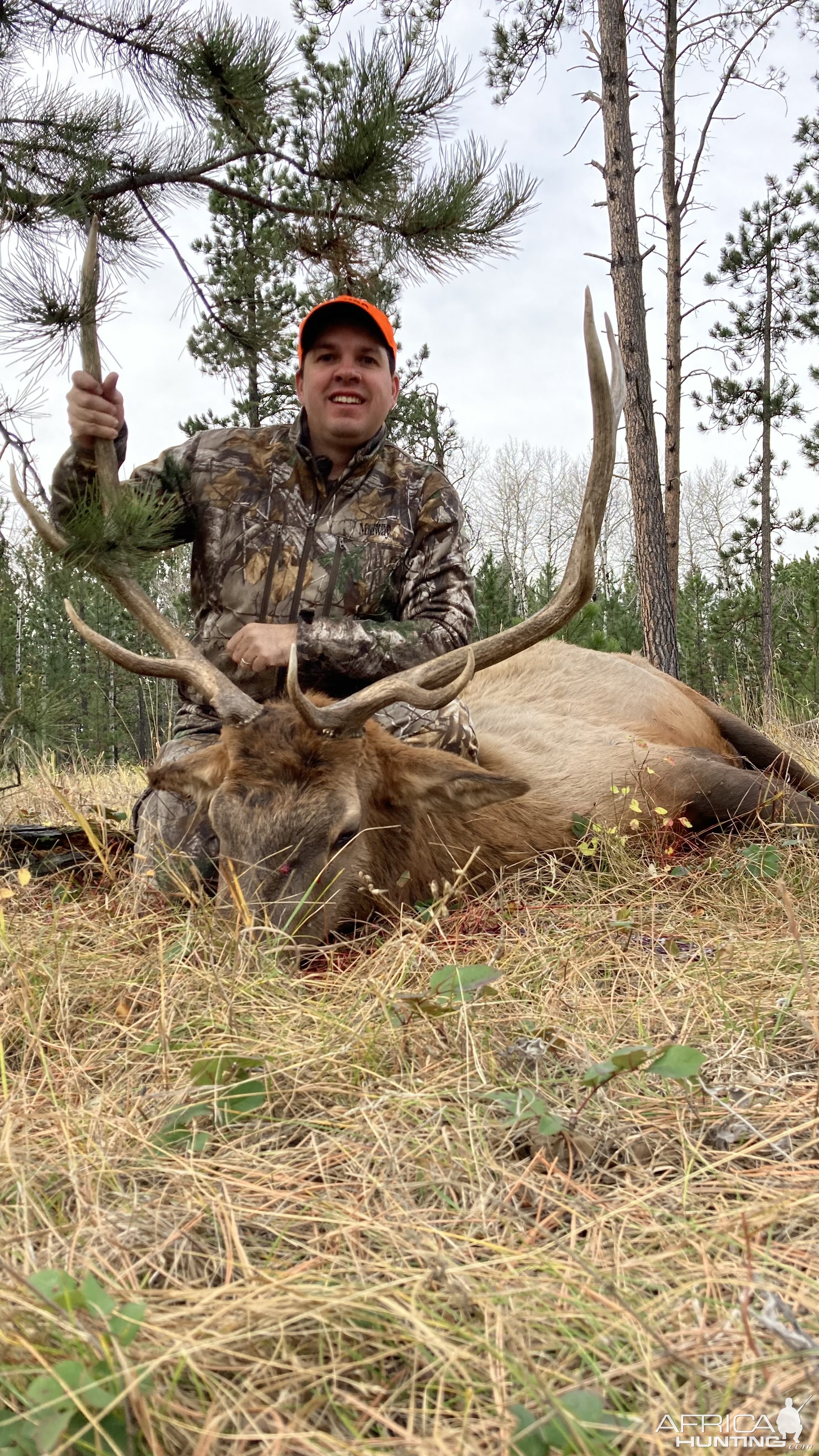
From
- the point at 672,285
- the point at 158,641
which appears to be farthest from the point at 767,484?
the point at 158,641

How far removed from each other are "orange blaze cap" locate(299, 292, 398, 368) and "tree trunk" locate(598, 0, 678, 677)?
5884 mm

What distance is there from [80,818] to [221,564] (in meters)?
1.91

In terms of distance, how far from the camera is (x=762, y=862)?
392 centimetres

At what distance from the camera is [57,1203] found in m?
1.77

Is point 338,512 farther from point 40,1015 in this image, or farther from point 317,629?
point 40,1015

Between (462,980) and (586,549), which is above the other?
(586,549)

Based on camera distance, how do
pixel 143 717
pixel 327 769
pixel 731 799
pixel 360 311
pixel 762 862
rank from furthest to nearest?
pixel 143 717 → pixel 360 311 → pixel 731 799 → pixel 762 862 → pixel 327 769

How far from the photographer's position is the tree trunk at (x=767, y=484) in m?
19.0

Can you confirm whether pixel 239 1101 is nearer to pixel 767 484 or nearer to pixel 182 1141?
pixel 182 1141

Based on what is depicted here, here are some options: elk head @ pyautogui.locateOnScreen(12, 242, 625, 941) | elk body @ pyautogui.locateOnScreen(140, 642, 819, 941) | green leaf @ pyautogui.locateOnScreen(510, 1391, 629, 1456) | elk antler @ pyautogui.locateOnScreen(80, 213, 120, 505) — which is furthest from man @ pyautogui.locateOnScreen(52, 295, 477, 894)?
green leaf @ pyautogui.locateOnScreen(510, 1391, 629, 1456)

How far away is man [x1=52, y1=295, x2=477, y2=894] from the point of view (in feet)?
16.0

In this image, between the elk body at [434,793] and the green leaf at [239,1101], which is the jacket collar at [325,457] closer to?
the elk body at [434,793]

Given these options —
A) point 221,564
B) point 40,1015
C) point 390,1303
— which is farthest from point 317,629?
point 390,1303

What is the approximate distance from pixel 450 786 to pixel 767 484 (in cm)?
1894
